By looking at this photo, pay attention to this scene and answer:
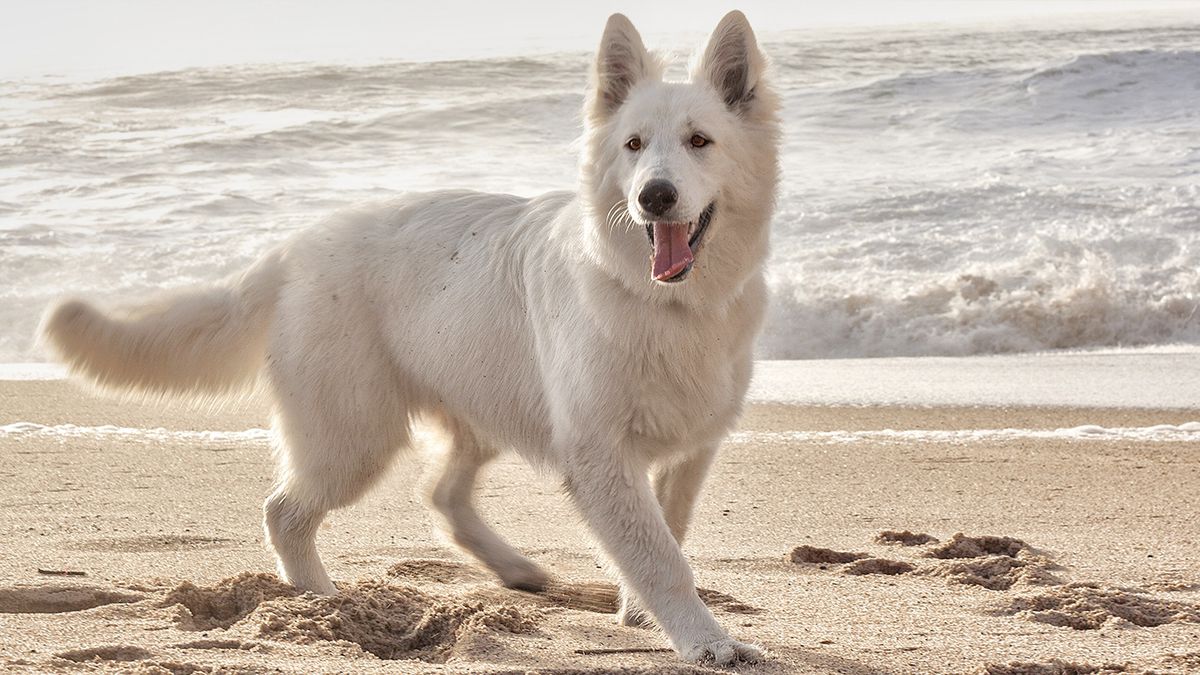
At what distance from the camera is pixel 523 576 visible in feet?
14.4

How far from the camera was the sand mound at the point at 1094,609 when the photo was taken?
11.9 feet

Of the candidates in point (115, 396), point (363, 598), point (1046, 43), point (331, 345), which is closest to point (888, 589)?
point (363, 598)

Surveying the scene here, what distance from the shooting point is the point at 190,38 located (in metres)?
23.9

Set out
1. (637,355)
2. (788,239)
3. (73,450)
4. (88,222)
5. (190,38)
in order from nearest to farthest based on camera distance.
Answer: (637,355)
(73,450)
(788,239)
(88,222)
(190,38)

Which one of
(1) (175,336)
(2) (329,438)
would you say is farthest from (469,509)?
(1) (175,336)

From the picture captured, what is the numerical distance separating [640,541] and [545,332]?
746 millimetres

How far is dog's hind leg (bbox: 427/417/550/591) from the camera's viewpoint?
4.43m

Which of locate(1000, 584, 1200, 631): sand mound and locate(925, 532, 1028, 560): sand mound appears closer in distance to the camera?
locate(1000, 584, 1200, 631): sand mound

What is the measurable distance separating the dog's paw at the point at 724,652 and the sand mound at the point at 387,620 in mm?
545

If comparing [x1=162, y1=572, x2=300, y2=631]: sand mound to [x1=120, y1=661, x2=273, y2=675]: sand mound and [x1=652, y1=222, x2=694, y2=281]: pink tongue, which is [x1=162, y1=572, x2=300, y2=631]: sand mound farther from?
[x1=652, y1=222, x2=694, y2=281]: pink tongue

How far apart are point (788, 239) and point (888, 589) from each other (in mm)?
9055

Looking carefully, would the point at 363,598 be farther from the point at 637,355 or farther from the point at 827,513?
the point at 827,513

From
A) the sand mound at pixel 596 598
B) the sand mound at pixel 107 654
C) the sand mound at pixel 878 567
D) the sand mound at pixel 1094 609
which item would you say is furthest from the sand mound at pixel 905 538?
the sand mound at pixel 107 654

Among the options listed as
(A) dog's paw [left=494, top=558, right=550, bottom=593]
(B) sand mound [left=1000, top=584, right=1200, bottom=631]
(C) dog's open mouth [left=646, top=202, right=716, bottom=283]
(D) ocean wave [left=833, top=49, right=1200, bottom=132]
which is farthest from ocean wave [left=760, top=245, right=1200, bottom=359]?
(C) dog's open mouth [left=646, top=202, right=716, bottom=283]
